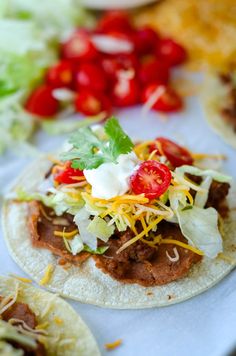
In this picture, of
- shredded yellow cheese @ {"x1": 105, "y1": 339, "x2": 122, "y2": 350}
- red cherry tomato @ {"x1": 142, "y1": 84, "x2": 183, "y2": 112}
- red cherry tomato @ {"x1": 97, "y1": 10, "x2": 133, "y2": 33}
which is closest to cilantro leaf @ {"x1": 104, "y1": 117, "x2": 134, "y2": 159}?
shredded yellow cheese @ {"x1": 105, "y1": 339, "x2": 122, "y2": 350}

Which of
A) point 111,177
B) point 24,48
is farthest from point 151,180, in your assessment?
point 24,48

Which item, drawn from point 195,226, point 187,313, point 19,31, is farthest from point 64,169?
point 19,31

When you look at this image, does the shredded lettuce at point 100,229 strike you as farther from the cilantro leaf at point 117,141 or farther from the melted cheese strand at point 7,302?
the melted cheese strand at point 7,302

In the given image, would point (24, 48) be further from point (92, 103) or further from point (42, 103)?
point (92, 103)

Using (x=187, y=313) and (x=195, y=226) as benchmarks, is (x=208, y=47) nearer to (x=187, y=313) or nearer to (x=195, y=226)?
(x=195, y=226)

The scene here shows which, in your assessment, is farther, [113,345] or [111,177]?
[111,177]

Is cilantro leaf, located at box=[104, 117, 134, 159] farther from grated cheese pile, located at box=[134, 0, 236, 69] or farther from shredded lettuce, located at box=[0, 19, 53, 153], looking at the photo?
grated cheese pile, located at box=[134, 0, 236, 69]
